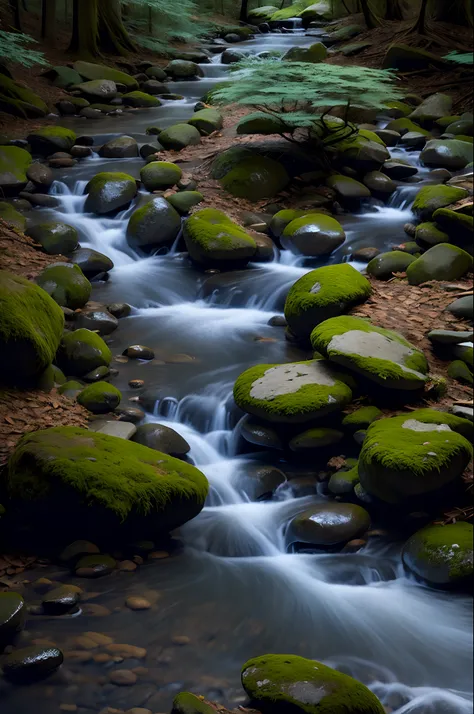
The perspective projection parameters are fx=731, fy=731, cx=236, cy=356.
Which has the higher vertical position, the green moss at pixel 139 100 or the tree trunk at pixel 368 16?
the tree trunk at pixel 368 16

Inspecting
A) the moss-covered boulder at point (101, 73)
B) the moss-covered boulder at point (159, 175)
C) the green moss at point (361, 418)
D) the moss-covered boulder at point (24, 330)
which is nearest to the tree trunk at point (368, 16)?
the moss-covered boulder at point (101, 73)

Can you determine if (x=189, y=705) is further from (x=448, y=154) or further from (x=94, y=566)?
(x=448, y=154)

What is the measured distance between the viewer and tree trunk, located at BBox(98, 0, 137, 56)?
13.5 metres

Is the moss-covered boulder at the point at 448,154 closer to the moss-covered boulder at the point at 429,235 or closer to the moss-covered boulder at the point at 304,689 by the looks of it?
the moss-covered boulder at the point at 429,235

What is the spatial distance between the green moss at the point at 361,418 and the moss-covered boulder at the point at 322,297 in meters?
1.24

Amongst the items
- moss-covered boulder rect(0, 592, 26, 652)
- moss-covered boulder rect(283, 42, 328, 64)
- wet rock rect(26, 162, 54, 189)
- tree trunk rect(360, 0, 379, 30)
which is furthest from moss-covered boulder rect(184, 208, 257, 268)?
tree trunk rect(360, 0, 379, 30)

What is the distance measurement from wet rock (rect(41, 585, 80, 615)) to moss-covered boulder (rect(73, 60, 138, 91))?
36.5ft

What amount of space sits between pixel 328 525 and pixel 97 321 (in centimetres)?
300

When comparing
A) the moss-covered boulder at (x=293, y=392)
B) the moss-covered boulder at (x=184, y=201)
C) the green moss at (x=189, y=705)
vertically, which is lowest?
the green moss at (x=189, y=705)

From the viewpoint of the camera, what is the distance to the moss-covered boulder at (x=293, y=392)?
4688 mm

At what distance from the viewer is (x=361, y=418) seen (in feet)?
15.4

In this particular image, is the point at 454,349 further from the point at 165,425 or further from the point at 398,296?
the point at 165,425

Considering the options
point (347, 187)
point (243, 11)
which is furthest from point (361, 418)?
point (243, 11)

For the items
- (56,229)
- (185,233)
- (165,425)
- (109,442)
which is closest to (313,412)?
(165,425)
